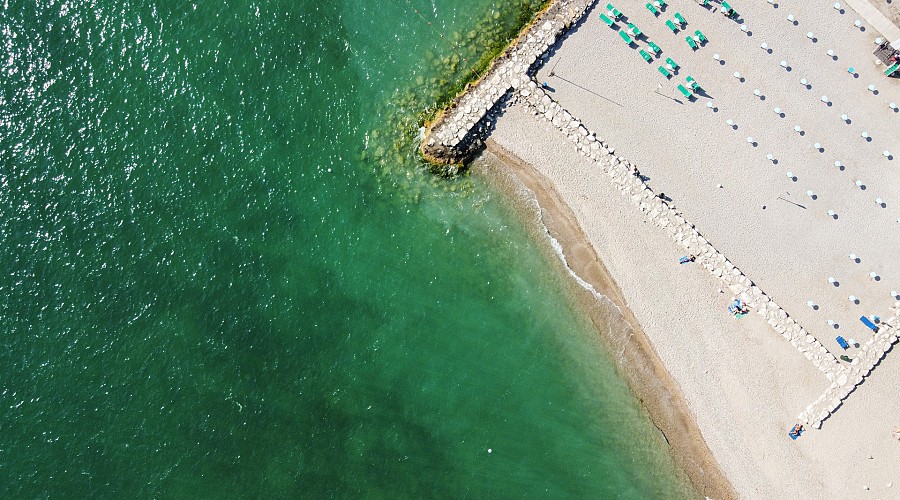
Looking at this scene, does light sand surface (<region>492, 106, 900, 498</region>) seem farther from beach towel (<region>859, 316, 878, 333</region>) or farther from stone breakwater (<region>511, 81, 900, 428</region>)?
beach towel (<region>859, 316, 878, 333</region>)

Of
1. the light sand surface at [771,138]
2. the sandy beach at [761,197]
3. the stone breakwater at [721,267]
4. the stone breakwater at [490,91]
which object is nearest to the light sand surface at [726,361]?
the sandy beach at [761,197]

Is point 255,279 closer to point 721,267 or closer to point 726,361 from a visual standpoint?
point 721,267

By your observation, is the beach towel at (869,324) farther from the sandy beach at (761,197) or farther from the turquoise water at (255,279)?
the turquoise water at (255,279)

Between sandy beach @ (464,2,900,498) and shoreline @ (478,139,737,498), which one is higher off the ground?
sandy beach @ (464,2,900,498)

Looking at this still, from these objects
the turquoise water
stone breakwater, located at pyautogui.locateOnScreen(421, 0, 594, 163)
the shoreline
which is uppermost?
stone breakwater, located at pyautogui.locateOnScreen(421, 0, 594, 163)

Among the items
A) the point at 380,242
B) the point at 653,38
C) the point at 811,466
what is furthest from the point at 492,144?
the point at 811,466

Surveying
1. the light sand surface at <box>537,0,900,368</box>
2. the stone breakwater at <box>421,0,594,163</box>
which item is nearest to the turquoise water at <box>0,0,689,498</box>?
the stone breakwater at <box>421,0,594,163</box>

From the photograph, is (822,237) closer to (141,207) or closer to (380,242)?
(380,242)
